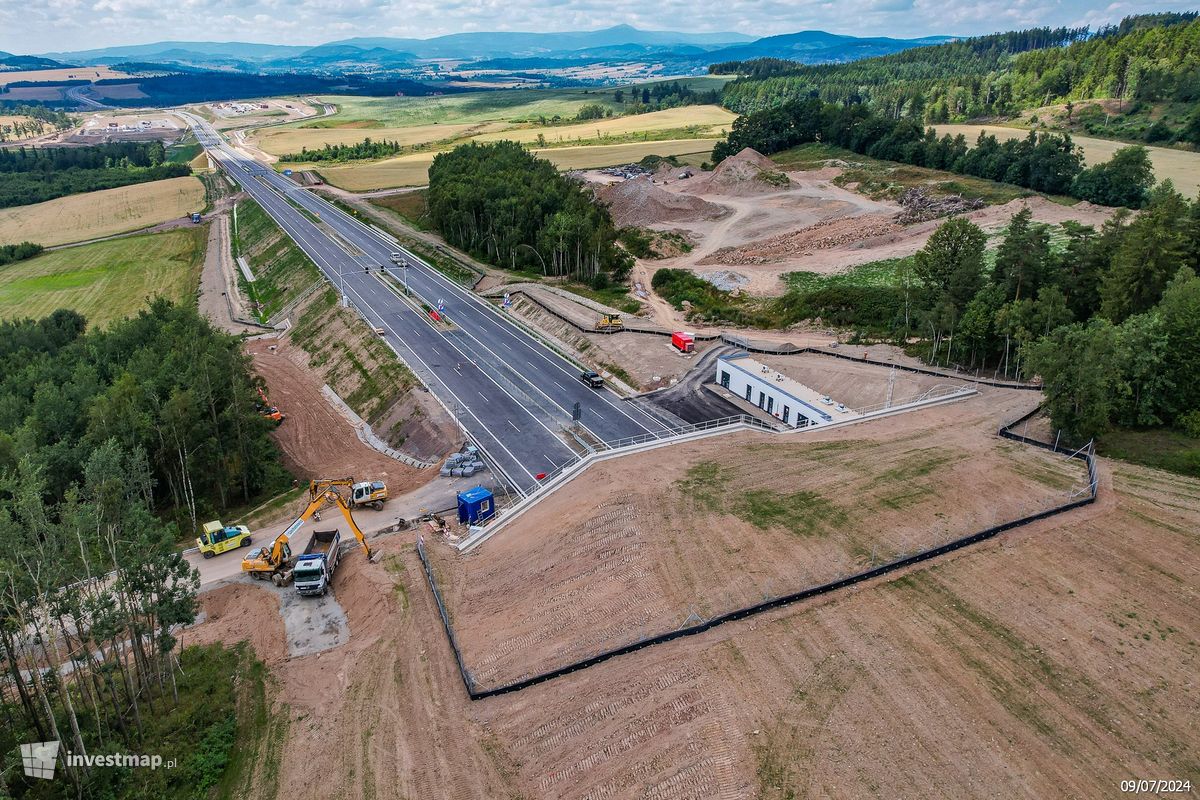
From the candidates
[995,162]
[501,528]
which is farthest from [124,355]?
[995,162]

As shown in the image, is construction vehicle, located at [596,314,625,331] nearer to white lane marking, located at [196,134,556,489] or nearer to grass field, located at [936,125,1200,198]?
white lane marking, located at [196,134,556,489]

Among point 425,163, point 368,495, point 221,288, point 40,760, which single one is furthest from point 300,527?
point 425,163

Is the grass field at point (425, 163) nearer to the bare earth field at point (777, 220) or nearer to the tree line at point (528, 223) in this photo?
the bare earth field at point (777, 220)

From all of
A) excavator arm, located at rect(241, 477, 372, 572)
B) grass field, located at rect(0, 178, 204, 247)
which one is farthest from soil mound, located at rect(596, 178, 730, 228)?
grass field, located at rect(0, 178, 204, 247)

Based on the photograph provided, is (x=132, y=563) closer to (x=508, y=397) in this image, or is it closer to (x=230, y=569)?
(x=230, y=569)

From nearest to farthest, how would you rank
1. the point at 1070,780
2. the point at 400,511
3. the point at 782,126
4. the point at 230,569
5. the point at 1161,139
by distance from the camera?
the point at 1070,780 → the point at 230,569 → the point at 400,511 → the point at 1161,139 → the point at 782,126

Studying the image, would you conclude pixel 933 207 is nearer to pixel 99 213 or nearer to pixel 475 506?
pixel 475 506
